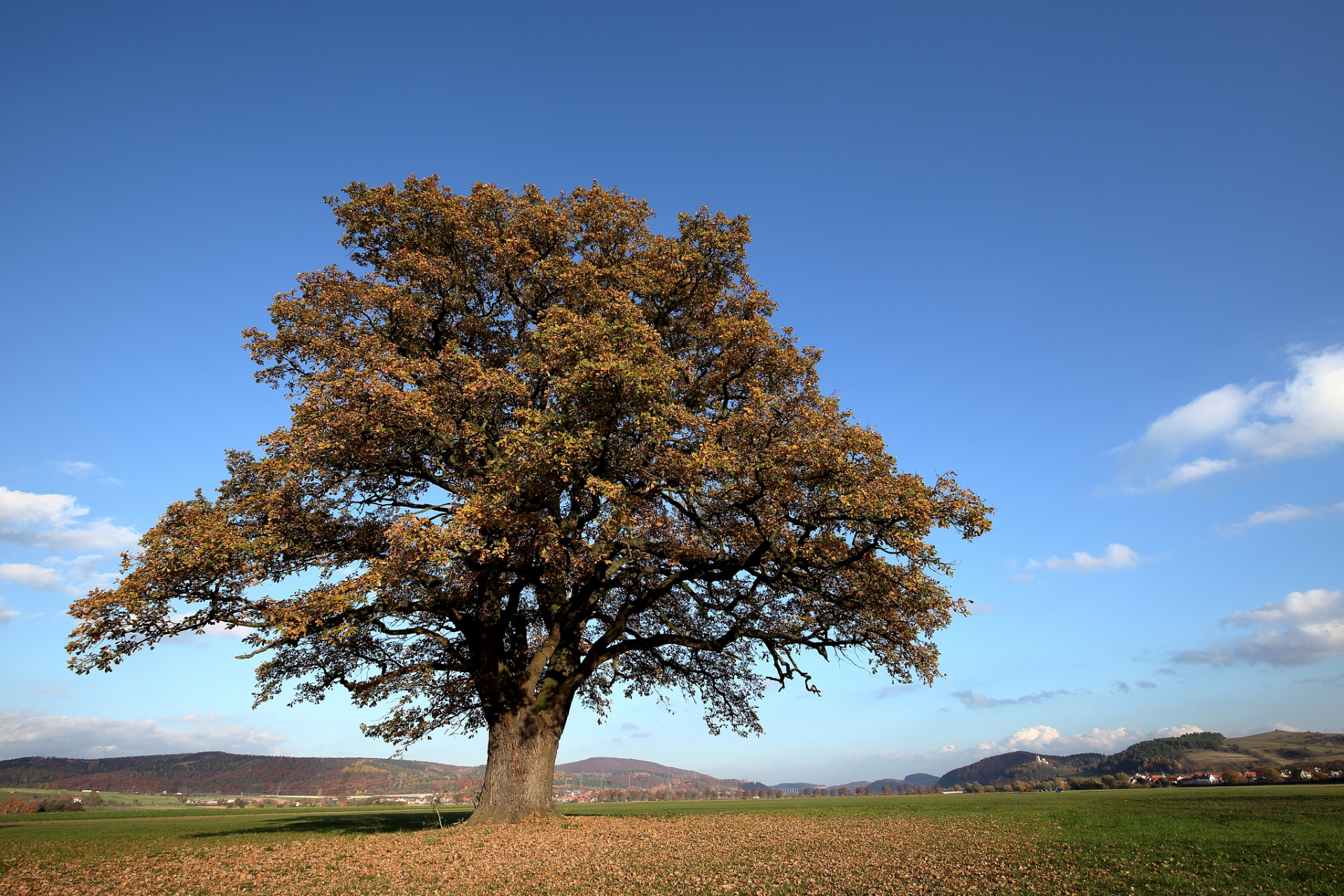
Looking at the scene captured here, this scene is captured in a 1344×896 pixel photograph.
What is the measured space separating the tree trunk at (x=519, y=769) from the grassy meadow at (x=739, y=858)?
1106mm

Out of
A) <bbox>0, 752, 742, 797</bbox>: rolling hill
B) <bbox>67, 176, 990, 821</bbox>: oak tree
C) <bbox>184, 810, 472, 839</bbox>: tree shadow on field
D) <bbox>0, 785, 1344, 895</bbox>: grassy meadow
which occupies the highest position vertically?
<bbox>67, 176, 990, 821</bbox>: oak tree

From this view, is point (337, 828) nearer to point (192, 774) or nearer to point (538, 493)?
point (538, 493)

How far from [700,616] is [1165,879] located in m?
14.5

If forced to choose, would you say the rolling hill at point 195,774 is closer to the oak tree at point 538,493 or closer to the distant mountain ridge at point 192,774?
the distant mountain ridge at point 192,774

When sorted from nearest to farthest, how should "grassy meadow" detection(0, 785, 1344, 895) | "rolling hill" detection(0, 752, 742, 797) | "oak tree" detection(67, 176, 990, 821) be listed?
1. "grassy meadow" detection(0, 785, 1344, 895)
2. "oak tree" detection(67, 176, 990, 821)
3. "rolling hill" detection(0, 752, 742, 797)

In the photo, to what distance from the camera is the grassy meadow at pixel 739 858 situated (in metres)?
9.93

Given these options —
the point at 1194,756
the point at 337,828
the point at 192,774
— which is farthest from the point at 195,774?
the point at 1194,756

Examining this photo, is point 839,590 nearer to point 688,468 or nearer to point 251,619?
Result: point 688,468

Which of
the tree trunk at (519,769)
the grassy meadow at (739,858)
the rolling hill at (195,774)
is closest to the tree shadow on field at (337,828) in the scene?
the grassy meadow at (739,858)

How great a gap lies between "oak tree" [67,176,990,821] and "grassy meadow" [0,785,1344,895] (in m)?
4.26

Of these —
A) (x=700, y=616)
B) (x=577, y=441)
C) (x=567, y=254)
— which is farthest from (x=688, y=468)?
(x=567, y=254)

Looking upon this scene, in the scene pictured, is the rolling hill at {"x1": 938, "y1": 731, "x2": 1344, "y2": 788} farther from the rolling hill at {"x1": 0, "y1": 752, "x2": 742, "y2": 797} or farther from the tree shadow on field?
the tree shadow on field

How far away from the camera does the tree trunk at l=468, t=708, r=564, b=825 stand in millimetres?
Answer: 18641

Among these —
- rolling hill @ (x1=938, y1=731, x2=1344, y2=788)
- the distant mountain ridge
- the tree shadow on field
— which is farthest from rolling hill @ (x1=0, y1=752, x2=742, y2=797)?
the tree shadow on field
